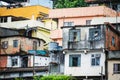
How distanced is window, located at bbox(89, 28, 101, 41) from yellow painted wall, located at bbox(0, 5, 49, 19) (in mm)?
23375

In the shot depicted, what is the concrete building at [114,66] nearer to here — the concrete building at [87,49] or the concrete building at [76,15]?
the concrete building at [87,49]

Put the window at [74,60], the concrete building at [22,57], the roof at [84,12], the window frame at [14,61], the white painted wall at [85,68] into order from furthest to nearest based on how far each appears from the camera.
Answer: the roof at [84,12], the window frame at [14,61], the concrete building at [22,57], the window at [74,60], the white painted wall at [85,68]

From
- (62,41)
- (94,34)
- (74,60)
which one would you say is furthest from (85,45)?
(62,41)

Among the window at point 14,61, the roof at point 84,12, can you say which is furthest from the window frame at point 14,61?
the roof at point 84,12

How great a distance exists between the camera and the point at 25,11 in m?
75.6

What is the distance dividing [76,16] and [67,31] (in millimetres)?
10749

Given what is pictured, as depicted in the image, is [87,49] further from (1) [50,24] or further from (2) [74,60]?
Answer: (1) [50,24]

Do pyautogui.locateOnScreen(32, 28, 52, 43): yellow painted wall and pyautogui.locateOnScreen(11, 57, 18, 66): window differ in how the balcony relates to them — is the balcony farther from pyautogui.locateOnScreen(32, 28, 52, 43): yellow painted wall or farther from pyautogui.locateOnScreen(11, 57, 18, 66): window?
pyautogui.locateOnScreen(32, 28, 52, 43): yellow painted wall

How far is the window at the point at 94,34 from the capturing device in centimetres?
5178

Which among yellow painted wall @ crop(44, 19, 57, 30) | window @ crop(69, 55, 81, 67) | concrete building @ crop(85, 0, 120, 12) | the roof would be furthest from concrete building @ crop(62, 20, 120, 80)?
yellow painted wall @ crop(44, 19, 57, 30)

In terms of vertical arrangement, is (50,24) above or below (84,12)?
below

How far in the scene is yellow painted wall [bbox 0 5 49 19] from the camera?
245 ft

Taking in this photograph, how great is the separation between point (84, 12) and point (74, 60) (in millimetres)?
12820

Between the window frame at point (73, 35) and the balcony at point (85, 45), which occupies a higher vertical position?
the window frame at point (73, 35)
